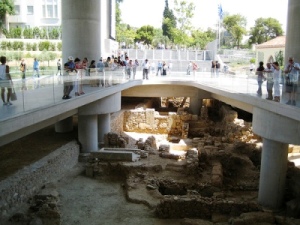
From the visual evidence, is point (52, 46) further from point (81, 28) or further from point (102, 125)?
point (81, 28)

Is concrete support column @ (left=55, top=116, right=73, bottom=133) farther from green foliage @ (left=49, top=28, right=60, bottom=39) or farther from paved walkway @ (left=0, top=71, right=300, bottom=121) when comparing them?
green foliage @ (left=49, top=28, right=60, bottom=39)

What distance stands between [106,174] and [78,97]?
16.7ft

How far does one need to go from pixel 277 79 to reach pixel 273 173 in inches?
146

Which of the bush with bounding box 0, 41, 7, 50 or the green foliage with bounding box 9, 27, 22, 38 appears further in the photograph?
the green foliage with bounding box 9, 27, 22, 38

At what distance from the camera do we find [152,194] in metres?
13.9

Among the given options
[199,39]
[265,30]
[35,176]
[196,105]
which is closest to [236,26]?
[265,30]

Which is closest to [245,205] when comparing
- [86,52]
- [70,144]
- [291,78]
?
[291,78]

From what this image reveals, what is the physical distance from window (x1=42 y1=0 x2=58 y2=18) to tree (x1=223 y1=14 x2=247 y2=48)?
3335 centimetres

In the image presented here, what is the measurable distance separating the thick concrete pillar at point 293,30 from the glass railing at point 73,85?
171 centimetres

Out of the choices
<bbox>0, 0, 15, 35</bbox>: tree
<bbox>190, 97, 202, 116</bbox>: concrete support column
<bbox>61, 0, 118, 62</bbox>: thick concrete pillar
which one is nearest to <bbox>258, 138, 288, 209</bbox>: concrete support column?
<bbox>61, 0, 118, 62</bbox>: thick concrete pillar

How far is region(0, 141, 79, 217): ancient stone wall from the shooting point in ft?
37.8

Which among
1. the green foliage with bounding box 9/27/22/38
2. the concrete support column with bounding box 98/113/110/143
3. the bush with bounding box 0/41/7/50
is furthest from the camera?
the green foliage with bounding box 9/27/22/38

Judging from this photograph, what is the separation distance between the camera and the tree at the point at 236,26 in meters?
67.5

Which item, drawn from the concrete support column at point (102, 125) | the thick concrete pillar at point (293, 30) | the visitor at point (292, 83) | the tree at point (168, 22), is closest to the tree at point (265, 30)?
the tree at point (168, 22)
